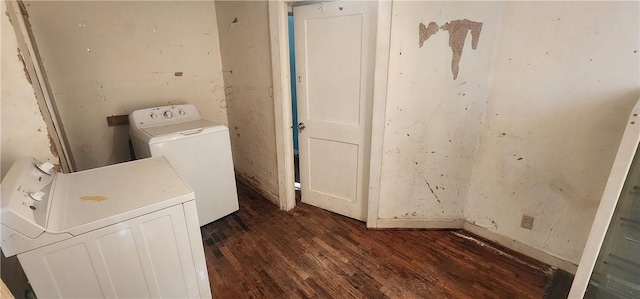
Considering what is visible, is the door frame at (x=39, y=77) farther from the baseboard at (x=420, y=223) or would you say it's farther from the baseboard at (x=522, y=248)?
the baseboard at (x=522, y=248)

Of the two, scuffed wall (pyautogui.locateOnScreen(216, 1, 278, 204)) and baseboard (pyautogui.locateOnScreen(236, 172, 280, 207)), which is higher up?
scuffed wall (pyautogui.locateOnScreen(216, 1, 278, 204))

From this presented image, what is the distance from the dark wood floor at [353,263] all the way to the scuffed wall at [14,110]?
1212mm

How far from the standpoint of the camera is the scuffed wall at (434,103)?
175 cm

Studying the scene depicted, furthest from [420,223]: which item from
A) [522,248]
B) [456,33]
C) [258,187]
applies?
[258,187]

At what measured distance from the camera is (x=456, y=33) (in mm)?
1764

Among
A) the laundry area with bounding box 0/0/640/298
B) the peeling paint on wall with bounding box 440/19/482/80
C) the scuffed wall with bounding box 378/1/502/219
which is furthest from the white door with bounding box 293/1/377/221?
the peeling paint on wall with bounding box 440/19/482/80

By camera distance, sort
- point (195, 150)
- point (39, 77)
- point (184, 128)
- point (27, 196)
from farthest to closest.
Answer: point (184, 128), point (195, 150), point (39, 77), point (27, 196)

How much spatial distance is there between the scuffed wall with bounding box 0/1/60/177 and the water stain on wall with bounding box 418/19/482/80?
2123mm

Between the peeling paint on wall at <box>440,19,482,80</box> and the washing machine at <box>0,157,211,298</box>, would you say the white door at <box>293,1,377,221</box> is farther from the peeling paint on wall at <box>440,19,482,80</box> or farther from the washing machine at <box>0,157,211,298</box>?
the washing machine at <box>0,157,211,298</box>

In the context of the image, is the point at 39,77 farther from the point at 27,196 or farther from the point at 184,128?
the point at 27,196

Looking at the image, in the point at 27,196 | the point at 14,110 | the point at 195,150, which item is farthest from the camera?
the point at 195,150

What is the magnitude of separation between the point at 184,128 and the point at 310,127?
3.42 feet

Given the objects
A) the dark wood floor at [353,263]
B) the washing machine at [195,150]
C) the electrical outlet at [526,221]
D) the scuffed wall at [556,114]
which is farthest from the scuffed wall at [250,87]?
the electrical outlet at [526,221]

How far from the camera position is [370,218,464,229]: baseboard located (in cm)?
224
